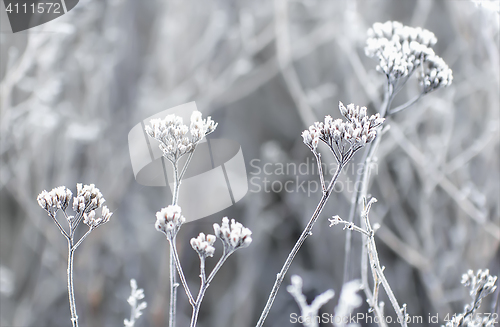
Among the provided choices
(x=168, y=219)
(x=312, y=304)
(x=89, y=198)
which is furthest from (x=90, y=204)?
(x=312, y=304)

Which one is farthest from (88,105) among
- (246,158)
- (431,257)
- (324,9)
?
(431,257)

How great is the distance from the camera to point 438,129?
1302 millimetres

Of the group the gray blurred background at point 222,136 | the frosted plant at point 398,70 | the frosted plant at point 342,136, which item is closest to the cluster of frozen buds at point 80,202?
the frosted plant at point 342,136

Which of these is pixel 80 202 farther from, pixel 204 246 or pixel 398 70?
pixel 398 70

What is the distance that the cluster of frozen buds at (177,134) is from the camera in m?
0.49

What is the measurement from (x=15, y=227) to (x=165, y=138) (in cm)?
127

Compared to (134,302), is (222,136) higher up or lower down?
higher up

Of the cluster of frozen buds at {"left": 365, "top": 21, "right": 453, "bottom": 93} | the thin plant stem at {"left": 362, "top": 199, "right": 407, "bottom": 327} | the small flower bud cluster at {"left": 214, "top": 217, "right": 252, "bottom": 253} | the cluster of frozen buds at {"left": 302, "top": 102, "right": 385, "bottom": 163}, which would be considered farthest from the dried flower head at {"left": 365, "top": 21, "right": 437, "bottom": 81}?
the small flower bud cluster at {"left": 214, "top": 217, "right": 252, "bottom": 253}

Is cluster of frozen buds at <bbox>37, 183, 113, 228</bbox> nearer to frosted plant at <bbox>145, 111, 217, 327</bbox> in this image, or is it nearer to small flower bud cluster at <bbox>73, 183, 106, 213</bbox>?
small flower bud cluster at <bbox>73, 183, 106, 213</bbox>

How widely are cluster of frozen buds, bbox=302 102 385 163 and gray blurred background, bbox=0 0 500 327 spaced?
0.50 meters

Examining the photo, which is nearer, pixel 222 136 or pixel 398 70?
pixel 398 70

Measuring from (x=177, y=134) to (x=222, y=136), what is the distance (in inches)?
36.2

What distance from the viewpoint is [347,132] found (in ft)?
1.49

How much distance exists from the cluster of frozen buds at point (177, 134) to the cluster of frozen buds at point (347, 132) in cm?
15
